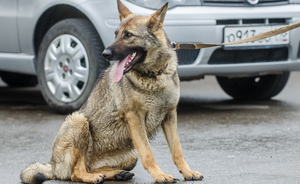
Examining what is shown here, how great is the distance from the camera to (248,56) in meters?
5.63

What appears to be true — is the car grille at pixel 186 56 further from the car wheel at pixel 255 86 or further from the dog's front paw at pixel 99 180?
the dog's front paw at pixel 99 180

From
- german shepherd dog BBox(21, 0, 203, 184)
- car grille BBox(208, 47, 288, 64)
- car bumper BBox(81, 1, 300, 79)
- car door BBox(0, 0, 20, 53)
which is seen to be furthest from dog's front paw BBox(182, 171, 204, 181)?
car door BBox(0, 0, 20, 53)

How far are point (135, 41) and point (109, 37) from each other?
2.01 meters

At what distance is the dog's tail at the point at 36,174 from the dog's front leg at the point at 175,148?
2.80 feet

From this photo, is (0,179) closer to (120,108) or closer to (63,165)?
(63,165)

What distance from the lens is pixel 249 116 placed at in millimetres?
5664

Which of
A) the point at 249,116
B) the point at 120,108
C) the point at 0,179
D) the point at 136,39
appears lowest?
the point at 249,116

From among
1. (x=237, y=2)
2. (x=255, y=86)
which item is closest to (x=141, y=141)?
(x=237, y=2)

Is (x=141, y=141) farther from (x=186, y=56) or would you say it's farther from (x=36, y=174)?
(x=186, y=56)

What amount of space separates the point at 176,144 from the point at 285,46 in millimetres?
2749

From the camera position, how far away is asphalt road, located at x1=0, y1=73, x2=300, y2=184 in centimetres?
351

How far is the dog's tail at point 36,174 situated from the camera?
3277mm

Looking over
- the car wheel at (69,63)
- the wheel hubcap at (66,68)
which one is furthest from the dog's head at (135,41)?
the wheel hubcap at (66,68)

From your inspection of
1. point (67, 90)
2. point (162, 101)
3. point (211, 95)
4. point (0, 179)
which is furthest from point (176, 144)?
point (211, 95)
